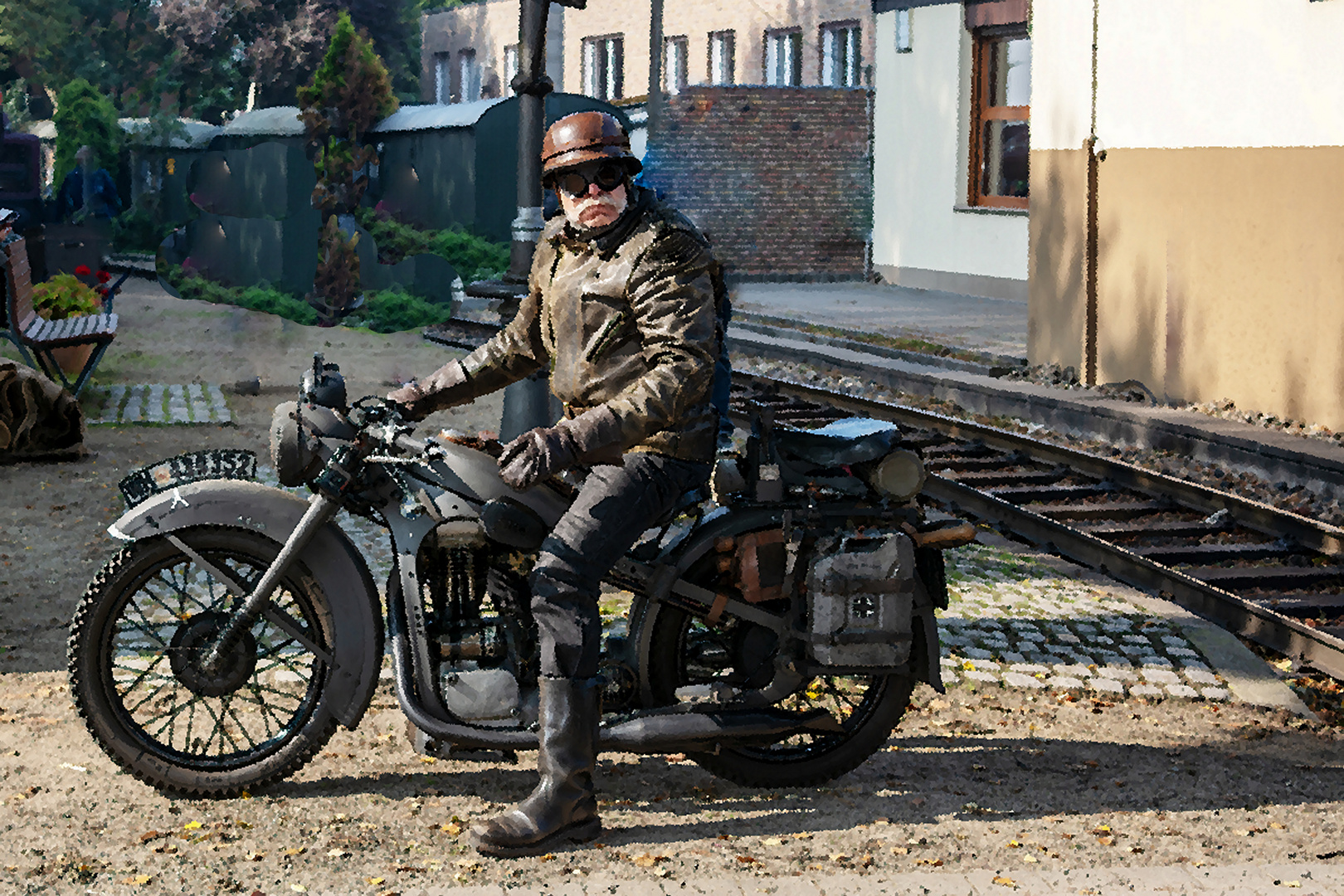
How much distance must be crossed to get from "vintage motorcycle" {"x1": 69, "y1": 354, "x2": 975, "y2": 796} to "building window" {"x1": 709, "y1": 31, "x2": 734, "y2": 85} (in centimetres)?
3558

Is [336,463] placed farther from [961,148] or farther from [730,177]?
Result: [730,177]

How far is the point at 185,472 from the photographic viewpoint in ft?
17.4

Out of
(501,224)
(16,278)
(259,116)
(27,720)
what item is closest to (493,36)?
(259,116)

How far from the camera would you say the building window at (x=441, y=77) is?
5462 centimetres

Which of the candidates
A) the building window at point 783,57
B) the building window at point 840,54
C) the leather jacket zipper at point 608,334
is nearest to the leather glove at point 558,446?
the leather jacket zipper at point 608,334

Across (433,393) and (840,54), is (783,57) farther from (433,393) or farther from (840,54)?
(433,393)

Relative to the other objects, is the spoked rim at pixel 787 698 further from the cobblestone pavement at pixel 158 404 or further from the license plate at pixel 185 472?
the cobblestone pavement at pixel 158 404

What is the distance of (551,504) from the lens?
5070 mm

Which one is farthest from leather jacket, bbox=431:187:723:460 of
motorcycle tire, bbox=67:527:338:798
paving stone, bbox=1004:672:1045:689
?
paving stone, bbox=1004:672:1045:689

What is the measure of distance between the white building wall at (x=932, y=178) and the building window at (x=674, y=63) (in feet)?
51.0

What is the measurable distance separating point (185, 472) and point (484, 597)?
0.94 meters

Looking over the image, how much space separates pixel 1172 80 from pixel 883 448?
9.60m

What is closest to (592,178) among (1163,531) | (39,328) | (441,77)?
(1163,531)

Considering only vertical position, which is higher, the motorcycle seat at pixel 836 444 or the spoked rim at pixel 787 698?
the motorcycle seat at pixel 836 444
